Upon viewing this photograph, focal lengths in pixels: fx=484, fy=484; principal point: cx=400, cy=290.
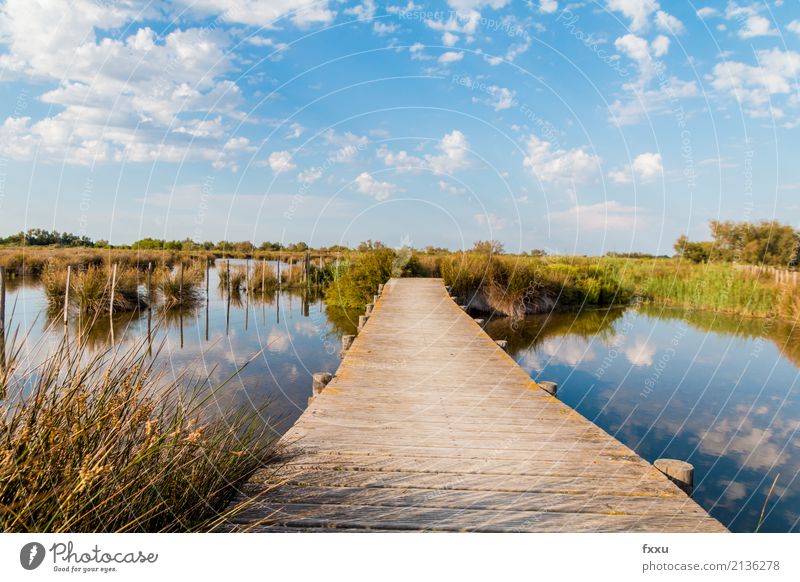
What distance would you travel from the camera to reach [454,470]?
2.83 metres

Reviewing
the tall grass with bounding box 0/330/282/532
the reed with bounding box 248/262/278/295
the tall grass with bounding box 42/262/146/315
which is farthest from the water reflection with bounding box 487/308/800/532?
the reed with bounding box 248/262/278/295

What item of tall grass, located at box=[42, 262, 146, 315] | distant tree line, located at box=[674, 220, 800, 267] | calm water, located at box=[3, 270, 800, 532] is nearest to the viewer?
calm water, located at box=[3, 270, 800, 532]

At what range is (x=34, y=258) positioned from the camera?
81.9 ft

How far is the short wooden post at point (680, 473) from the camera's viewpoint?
2721 mm

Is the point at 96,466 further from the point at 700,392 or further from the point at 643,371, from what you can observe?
the point at 643,371

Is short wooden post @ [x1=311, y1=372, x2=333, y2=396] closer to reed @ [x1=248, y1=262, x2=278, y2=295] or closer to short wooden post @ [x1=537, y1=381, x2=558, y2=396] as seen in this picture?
short wooden post @ [x1=537, y1=381, x2=558, y2=396]

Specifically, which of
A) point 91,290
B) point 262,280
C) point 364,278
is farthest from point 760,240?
point 91,290

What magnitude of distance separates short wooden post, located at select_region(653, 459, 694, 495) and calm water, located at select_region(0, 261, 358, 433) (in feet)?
9.58

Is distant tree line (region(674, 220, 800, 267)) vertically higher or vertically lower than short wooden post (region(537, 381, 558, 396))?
higher

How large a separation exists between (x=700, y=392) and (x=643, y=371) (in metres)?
1.36

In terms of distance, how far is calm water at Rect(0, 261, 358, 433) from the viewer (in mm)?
6848

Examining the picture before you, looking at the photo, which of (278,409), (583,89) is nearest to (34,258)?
(278,409)

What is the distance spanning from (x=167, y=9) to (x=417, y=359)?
14.0ft

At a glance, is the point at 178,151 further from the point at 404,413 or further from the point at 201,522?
the point at 201,522
